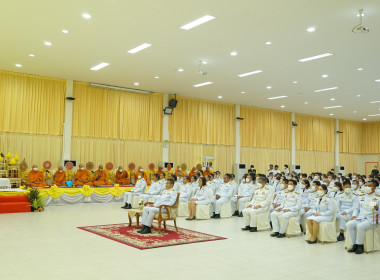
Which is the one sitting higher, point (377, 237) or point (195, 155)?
point (195, 155)

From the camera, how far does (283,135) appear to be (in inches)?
936

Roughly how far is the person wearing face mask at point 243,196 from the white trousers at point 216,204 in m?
0.58

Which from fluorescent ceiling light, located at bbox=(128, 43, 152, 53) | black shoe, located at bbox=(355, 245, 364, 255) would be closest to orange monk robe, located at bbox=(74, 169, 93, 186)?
fluorescent ceiling light, located at bbox=(128, 43, 152, 53)

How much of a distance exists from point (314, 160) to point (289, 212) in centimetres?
1848

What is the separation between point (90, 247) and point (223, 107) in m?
15.5

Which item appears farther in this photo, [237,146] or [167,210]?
[237,146]

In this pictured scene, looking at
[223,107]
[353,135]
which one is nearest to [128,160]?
[223,107]

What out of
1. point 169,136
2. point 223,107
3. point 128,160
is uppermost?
point 223,107

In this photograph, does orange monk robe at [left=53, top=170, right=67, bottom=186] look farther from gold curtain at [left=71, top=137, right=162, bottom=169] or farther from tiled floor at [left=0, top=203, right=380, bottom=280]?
tiled floor at [left=0, top=203, right=380, bottom=280]

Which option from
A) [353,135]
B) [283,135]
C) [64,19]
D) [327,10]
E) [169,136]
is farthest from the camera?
[353,135]

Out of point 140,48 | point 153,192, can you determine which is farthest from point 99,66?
point 153,192

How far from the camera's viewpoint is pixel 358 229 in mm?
6555

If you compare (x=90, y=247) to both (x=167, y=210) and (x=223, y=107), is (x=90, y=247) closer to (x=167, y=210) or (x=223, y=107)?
(x=167, y=210)

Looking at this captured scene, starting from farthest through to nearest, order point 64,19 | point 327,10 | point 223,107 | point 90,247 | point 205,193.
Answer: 1. point 223,107
2. point 205,193
3. point 64,19
4. point 327,10
5. point 90,247
